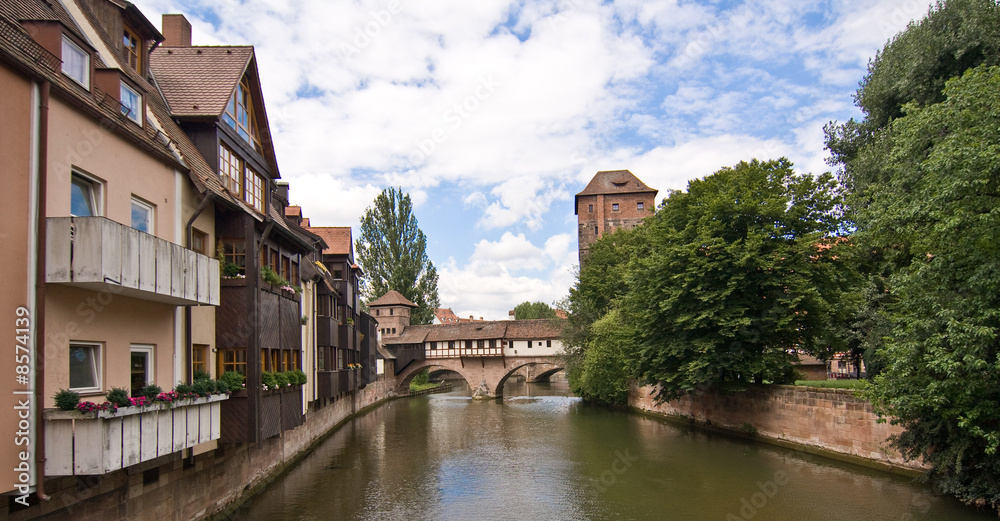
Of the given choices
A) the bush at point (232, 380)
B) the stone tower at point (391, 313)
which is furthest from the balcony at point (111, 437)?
the stone tower at point (391, 313)

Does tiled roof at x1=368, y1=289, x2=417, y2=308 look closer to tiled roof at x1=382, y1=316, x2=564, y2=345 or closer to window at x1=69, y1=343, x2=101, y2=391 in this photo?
tiled roof at x1=382, y1=316, x2=564, y2=345

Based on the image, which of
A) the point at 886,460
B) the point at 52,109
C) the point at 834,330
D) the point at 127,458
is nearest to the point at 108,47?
the point at 52,109

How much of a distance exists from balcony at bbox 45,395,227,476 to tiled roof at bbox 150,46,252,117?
5777 millimetres

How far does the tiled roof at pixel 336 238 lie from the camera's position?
2842 centimetres

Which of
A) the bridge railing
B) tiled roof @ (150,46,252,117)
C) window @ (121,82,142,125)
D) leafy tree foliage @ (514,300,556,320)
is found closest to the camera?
window @ (121,82,142,125)

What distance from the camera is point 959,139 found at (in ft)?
33.9

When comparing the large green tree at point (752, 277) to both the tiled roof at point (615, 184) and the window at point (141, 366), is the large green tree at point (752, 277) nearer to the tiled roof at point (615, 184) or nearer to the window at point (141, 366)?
the window at point (141, 366)

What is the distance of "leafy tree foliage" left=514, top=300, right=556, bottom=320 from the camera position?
301 feet

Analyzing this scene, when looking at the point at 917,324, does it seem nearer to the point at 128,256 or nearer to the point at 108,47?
the point at 128,256

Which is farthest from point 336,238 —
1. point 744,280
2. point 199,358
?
point 199,358

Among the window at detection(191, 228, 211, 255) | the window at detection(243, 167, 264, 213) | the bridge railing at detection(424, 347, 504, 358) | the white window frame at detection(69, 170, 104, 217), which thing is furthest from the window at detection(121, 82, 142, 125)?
the bridge railing at detection(424, 347, 504, 358)

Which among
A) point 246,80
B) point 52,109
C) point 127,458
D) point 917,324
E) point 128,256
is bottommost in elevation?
point 127,458

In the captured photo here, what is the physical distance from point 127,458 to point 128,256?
2.24m

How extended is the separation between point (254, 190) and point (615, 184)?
44980 mm
